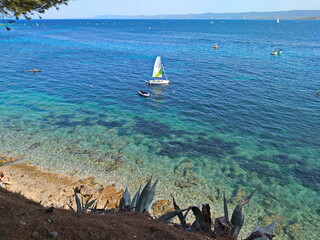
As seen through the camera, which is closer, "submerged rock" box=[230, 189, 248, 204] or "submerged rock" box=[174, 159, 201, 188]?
"submerged rock" box=[230, 189, 248, 204]

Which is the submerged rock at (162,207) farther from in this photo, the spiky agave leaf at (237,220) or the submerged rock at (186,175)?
the spiky agave leaf at (237,220)

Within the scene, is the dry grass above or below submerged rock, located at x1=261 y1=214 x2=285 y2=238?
above

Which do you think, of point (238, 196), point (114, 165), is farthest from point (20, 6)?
point (238, 196)

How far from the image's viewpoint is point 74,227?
8.20m

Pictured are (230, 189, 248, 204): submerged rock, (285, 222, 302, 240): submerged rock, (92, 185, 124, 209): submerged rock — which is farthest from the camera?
(230, 189, 248, 204): submerged rock

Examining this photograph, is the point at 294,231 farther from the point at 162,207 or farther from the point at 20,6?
the point at 20,6

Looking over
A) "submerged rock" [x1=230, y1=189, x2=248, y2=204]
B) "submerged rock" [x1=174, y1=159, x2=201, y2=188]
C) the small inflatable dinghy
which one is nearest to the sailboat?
the small inflatable dinghy

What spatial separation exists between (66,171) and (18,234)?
16117mm

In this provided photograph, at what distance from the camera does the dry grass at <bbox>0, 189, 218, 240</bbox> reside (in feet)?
25.3

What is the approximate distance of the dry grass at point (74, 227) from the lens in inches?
304

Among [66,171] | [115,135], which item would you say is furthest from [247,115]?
[66,171]

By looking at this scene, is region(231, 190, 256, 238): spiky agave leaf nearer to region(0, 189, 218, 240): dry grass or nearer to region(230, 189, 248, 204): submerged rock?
region(0, 189, 218, 240): dry grass

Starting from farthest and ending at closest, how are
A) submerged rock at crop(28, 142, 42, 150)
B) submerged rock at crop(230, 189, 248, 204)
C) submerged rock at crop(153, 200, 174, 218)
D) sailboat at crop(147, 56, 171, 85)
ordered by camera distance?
sailboat at crop(147, 56, 171, 85) → submerged rock at crop(28, 142, 42, 150) → submerged rock at crop(230, 189, 248, 204) → submerged rock at crop(153, 200, 174, 218)

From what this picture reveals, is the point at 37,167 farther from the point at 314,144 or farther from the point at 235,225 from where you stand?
the point at 314,144
